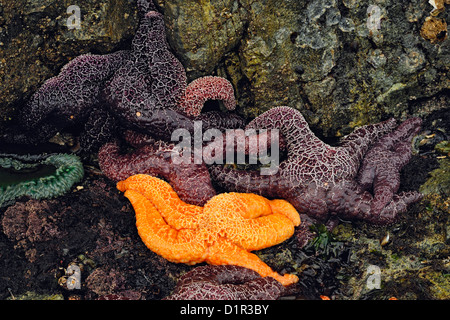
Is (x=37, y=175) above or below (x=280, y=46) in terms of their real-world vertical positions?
below

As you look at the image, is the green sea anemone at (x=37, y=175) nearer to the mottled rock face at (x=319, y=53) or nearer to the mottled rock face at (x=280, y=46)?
the mottled rock face at (x=280, y=46)

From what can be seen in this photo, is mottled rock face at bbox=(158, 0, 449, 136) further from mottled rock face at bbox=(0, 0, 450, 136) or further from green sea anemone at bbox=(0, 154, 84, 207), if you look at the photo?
green sea anemone at bbox=(0, 154, 84, 207)

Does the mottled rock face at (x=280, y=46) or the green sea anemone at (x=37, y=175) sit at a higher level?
the mottled rock face at (x=280, y=46)

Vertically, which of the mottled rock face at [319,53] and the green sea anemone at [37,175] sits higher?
the mottled rock face at [319,53]

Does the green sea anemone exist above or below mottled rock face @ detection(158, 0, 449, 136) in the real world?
below

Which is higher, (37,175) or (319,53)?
(319,53)

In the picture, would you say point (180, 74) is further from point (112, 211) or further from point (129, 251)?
point (129, 251)

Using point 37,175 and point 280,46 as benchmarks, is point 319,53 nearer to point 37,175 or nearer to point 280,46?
point 280,46

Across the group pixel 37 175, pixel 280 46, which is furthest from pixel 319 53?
pixel 37 175

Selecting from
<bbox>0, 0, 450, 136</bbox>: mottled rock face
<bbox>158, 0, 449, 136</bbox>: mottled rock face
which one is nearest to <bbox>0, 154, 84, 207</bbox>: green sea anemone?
<bbox>0, 0, 450, 136</bbox>: mottled rock face

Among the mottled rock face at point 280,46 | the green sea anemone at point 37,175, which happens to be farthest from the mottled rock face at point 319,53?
the green sea anemone at point 37,175
